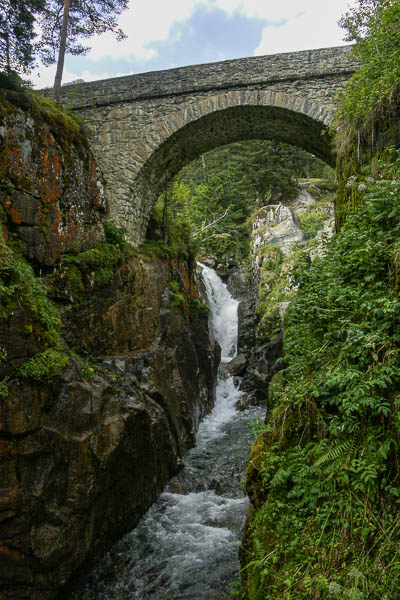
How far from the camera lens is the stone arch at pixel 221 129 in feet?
27.5

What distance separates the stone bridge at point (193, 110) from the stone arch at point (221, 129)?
0.02 m

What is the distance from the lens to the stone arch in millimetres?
8367

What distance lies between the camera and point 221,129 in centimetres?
945

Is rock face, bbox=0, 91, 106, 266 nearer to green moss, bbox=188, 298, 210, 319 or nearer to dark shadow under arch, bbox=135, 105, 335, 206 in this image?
dark shadow under arch, bbox=135, 105, 335, 206

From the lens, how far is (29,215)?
17.2 ft

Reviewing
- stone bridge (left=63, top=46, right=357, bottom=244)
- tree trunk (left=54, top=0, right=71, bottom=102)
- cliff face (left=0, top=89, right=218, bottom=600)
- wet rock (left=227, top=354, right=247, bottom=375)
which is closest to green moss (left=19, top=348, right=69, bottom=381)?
cliff face (left=0, top=89, right=218, bottom=600)

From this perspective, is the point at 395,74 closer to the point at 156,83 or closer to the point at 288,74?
the point at 288,74

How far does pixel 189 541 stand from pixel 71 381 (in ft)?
9.55

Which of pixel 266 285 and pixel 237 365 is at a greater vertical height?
pixel 266 285

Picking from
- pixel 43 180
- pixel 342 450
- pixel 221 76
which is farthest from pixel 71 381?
pixel 221 76

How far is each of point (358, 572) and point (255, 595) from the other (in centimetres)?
86

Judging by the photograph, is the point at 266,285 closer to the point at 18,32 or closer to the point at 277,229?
the point at 277,229

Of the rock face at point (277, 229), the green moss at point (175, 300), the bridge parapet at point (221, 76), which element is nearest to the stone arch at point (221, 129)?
the bridge parapet at point (221, 76)

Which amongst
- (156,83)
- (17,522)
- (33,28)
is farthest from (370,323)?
(33,28)
